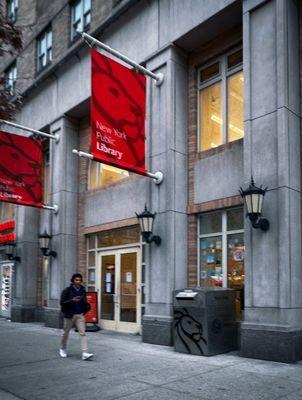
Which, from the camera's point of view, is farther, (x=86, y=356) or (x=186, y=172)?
(x=186, y=172)

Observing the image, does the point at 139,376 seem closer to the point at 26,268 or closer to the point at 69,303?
the point at 69,303

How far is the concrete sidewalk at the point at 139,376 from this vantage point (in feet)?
23.3

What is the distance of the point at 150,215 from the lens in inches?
479

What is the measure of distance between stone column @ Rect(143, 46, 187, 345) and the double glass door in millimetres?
1699

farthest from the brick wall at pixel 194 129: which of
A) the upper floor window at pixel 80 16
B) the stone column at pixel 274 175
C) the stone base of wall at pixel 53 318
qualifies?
the stone base of wall at pixel 53 318

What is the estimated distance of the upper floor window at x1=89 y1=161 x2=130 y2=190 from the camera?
600 inches

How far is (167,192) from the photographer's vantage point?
40.2ft

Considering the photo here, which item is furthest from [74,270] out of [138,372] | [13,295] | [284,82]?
[284,82]

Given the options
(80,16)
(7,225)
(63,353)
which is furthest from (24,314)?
(80,16)

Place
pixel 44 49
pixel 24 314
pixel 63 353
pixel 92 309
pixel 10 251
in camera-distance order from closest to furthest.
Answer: pixel 63 353 → pixel 92 309 → pixel 24 314 → pixel 10 251 → pixel 44 49

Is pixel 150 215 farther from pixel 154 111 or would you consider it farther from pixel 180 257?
pixel 154 111

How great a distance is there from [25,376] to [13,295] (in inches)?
471

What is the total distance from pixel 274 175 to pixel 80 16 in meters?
10.8

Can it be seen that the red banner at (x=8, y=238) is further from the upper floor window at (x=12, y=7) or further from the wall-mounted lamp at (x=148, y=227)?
the upper floor window at (x=12, y=7)
